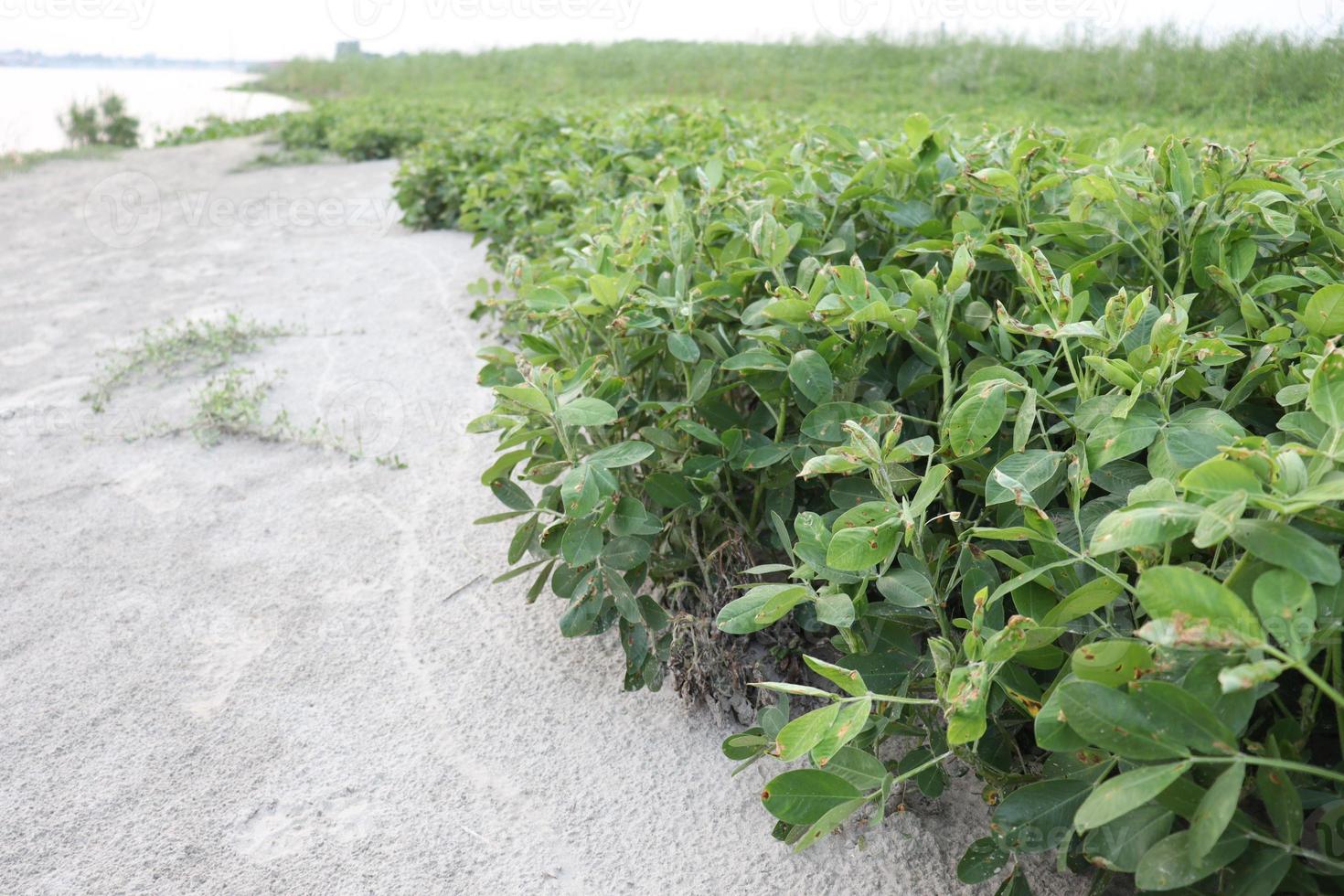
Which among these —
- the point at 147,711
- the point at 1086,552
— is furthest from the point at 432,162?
the point at 1086,552

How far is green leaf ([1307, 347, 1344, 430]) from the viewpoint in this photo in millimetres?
899

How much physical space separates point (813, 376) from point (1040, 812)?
26.2 inches

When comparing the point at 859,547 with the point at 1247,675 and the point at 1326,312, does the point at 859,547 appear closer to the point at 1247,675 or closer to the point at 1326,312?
the point at 1247,675

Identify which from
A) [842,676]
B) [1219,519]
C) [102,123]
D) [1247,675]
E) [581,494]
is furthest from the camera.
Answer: [102,123]

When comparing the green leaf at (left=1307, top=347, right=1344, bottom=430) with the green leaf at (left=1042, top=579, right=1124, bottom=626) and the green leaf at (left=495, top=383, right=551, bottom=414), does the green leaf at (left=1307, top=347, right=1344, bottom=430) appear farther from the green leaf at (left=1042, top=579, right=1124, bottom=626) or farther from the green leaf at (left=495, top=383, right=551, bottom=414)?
the green leaf at (left=495, top=383, right=551, bottom=414)

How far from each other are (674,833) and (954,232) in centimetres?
106

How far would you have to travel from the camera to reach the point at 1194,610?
2.56ft

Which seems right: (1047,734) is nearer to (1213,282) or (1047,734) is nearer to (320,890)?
(1213,282)

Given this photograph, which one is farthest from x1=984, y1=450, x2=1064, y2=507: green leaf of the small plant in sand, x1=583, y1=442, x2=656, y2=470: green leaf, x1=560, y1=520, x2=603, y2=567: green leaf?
the small plant in sand

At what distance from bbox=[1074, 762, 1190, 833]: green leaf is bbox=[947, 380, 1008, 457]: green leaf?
1.50ft

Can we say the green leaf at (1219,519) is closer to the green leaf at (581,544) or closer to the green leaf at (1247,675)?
the green leaf at (1247,675)

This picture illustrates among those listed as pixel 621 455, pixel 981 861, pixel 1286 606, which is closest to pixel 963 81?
pixel 621 455

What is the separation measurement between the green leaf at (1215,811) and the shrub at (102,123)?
37.7ft

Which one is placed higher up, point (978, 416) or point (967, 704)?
point (978, 416)
